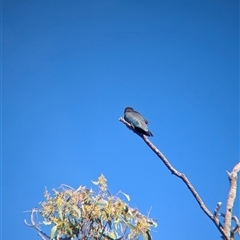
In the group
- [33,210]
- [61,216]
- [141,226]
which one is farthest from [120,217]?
[33,210]

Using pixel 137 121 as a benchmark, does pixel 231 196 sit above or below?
below

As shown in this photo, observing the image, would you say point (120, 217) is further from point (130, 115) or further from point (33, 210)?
point (130, 115)

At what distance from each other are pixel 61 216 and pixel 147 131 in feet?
5.27

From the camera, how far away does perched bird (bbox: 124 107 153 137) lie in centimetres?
440

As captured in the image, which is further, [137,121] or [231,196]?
[137,121]

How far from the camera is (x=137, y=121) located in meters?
4.57

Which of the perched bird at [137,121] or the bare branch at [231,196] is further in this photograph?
the perched bird at [137,121]

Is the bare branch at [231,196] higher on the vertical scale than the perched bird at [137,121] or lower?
lower

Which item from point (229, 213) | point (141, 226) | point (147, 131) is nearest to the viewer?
point (229, 213)

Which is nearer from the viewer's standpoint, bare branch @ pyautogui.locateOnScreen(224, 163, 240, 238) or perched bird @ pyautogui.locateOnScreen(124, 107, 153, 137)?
bare branch @ pyautogui.locateOnScreen(224, 163, 240, 238)

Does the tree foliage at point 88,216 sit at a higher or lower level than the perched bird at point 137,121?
lower

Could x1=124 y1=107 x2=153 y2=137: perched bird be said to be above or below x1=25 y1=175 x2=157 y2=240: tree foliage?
above

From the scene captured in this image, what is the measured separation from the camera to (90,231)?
3342 millimetres

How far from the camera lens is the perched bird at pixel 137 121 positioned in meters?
4.40
